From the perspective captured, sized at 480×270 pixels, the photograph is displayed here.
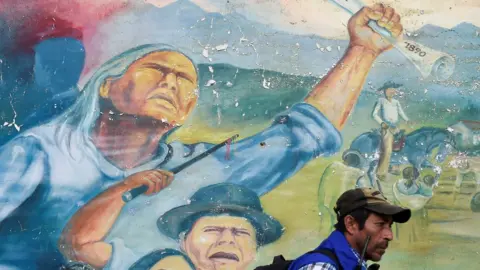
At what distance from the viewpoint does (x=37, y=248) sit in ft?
18.4

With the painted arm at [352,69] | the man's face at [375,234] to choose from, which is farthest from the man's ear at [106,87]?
the man's face at [375,234]

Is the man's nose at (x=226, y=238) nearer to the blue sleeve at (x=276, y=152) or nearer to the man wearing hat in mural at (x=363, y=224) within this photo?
the blue sleeve at (x=276, y=152)

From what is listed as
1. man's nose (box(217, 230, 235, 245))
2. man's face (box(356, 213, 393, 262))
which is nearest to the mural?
man's nose (box(217, 230, 235, 245))

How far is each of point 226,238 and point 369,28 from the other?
1.81 meters

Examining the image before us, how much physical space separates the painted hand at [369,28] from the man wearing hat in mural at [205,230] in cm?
135

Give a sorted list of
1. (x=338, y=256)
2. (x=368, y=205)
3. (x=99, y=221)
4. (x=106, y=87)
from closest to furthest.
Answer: (x=338, y=256) < (x=368, y=205) < (x=99, y=221) < (x=106, y=87)

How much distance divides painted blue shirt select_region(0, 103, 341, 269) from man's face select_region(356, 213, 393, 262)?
2284 millimetres

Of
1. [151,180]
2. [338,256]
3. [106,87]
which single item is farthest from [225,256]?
[338,256]

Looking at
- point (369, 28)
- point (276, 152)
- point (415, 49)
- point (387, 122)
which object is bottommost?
point (276, 152)

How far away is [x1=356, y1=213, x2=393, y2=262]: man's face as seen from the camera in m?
3.37

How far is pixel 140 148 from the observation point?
5.68 metres

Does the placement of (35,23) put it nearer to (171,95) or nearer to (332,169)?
(171,95)

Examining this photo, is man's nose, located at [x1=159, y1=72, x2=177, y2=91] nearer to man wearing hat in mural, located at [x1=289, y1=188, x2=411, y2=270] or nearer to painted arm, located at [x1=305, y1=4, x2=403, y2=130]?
painted arm, located at [x1=305, y1=4, x2=403, y2=130]

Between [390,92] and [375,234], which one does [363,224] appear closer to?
[375,234]
